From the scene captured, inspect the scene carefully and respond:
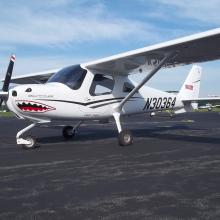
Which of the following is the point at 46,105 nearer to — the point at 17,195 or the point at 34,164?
the point at 34,164

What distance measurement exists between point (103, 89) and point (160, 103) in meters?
2.87

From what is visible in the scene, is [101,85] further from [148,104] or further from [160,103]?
[160,103]

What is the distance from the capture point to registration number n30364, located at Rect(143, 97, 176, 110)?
1241 cm

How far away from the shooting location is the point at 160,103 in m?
12.8

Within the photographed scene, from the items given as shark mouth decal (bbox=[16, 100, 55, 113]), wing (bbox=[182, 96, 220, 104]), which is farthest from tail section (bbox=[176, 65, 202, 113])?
shark mouth decal (bbox=[16, 100, 55, 113])

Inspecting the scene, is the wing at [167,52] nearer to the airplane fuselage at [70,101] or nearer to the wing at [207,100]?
the airplane fuselage at [70,101]

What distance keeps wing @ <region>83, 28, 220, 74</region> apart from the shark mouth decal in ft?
6.43

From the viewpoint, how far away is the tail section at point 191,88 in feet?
45.5

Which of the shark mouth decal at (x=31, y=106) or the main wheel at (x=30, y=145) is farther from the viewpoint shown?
the main wheel at (x=30, y=145)

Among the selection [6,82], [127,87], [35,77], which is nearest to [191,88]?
[127,87]

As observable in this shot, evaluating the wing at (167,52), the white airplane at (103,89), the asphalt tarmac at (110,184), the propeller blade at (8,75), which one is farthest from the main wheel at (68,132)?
the asphalt tarmac at (110,184)

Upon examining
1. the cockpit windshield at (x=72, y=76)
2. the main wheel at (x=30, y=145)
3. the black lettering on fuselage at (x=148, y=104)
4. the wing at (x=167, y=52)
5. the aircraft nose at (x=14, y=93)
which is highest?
the wing at (x=167, y=52)

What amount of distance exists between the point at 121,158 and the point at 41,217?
4092 mm

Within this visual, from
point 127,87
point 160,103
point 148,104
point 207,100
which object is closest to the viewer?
point 127,87
